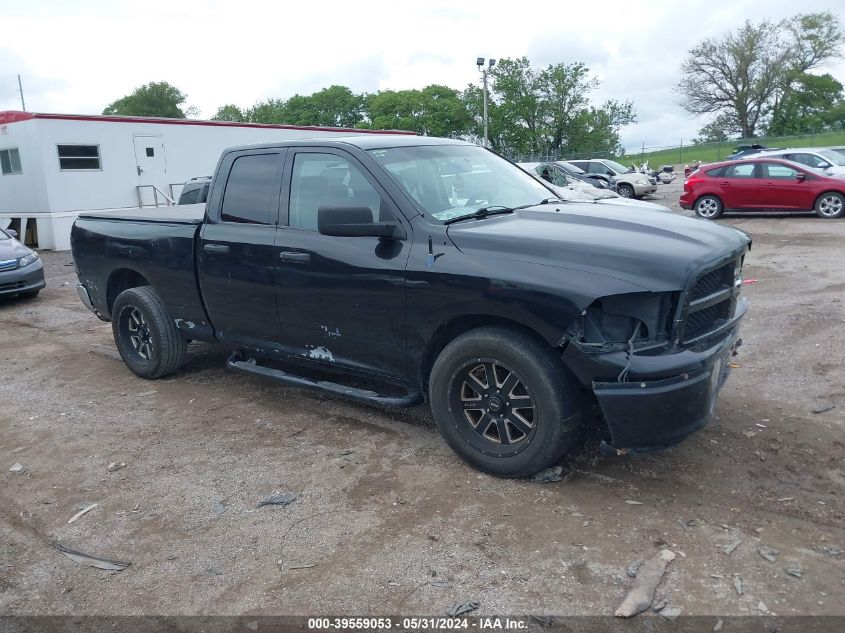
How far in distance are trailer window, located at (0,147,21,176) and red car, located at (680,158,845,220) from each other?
1760cm

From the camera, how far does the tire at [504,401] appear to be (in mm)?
3807

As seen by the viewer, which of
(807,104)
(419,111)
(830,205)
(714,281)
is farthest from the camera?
(419,111)

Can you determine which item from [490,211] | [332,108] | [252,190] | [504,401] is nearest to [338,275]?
Result: [490,211]

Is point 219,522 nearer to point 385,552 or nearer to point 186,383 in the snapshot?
point 385,552

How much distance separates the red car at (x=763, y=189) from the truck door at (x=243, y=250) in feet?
48.7

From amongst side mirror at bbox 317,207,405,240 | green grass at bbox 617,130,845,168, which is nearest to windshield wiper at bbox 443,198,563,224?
side mirror at bbox 317,207,405,240

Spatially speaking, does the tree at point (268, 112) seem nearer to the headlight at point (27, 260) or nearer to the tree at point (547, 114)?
the tree at point (547, 114)

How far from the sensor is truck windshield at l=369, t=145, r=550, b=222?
457 cm

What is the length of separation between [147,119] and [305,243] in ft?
58.8

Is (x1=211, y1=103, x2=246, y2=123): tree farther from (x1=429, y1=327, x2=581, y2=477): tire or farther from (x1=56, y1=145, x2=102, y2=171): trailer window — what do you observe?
(x1=429, y1=327, x2=581, y2=477): tire

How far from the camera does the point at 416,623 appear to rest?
2963 millimetres

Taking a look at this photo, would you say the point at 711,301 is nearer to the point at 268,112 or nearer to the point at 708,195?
the point at 708,195

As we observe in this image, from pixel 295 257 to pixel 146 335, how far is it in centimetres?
228

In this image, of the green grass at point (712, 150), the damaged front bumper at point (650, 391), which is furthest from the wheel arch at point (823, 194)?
the green grass at point (712, 150)
